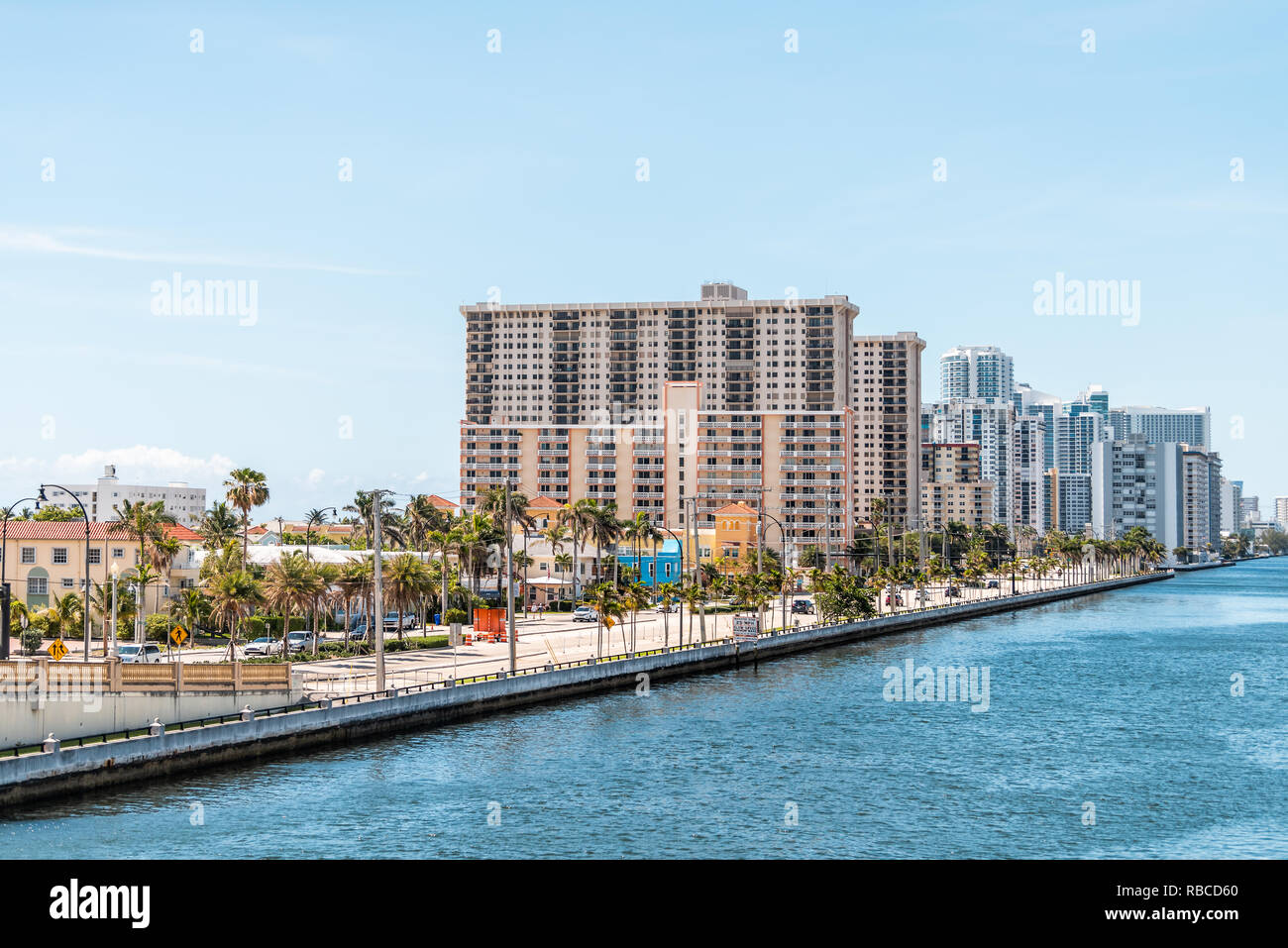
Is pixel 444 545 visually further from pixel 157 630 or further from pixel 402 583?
pixel 157 630

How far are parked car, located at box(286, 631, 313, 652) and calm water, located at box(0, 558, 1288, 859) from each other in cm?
2076

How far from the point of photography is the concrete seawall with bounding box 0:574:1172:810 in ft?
131

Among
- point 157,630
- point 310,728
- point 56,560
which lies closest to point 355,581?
point 157,630

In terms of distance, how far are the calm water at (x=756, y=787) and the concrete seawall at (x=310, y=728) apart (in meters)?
0.88

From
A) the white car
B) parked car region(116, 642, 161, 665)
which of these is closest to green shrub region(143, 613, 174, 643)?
the white car

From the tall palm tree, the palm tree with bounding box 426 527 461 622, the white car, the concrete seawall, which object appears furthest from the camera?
the tall palm tree

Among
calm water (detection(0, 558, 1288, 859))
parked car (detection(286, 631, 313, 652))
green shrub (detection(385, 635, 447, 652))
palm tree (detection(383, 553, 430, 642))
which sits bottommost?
calm water (detection(0, 558, 1288, 859))

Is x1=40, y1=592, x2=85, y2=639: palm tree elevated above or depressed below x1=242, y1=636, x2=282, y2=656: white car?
above

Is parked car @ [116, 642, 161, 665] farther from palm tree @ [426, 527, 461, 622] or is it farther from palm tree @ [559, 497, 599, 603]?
palm tree @ [559, 497, 599, 603]

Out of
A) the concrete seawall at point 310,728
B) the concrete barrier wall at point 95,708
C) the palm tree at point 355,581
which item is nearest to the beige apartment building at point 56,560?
the palm tree at point 355,581

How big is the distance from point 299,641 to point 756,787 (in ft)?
140

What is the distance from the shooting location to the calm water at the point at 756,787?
3812cm
